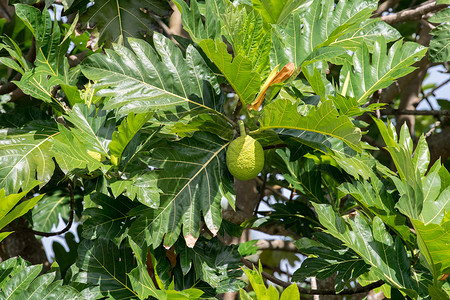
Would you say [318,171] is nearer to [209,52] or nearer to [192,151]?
[192,151]

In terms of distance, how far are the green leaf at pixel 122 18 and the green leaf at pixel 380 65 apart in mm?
830

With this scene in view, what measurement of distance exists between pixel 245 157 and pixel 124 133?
344 millimetres

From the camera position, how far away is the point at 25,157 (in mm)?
1732

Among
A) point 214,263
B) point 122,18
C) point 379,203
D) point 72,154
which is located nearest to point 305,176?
point 379,203

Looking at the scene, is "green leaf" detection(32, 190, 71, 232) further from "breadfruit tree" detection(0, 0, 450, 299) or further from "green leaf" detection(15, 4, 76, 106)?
"green leaf" detection(15, 4, 76, 106)

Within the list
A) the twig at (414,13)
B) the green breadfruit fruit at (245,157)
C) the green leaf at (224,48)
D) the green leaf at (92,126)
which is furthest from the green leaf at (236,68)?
the twig at (414,13)

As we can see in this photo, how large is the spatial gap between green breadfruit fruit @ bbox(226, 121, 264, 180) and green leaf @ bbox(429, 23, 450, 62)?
1054 millimetres

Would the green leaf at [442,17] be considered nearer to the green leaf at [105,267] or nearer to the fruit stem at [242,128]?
the fruit stem at [242,128]

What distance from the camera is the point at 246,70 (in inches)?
56.4

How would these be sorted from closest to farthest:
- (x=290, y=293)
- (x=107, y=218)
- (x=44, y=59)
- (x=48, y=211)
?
(x=290, y=293)
(x=107, y=218)
(x=44, y=59)
(x=48, y=211)

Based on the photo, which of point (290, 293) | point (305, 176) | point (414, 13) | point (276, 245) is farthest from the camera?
point (276, 245)

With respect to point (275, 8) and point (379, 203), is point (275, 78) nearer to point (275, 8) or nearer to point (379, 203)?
point (275, 8)

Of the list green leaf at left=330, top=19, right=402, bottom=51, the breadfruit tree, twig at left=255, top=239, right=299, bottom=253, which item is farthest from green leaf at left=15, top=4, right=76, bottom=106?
twig at left=255, top=239, right=299, bottom=253

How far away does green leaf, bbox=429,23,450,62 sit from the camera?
2158 millimetres
